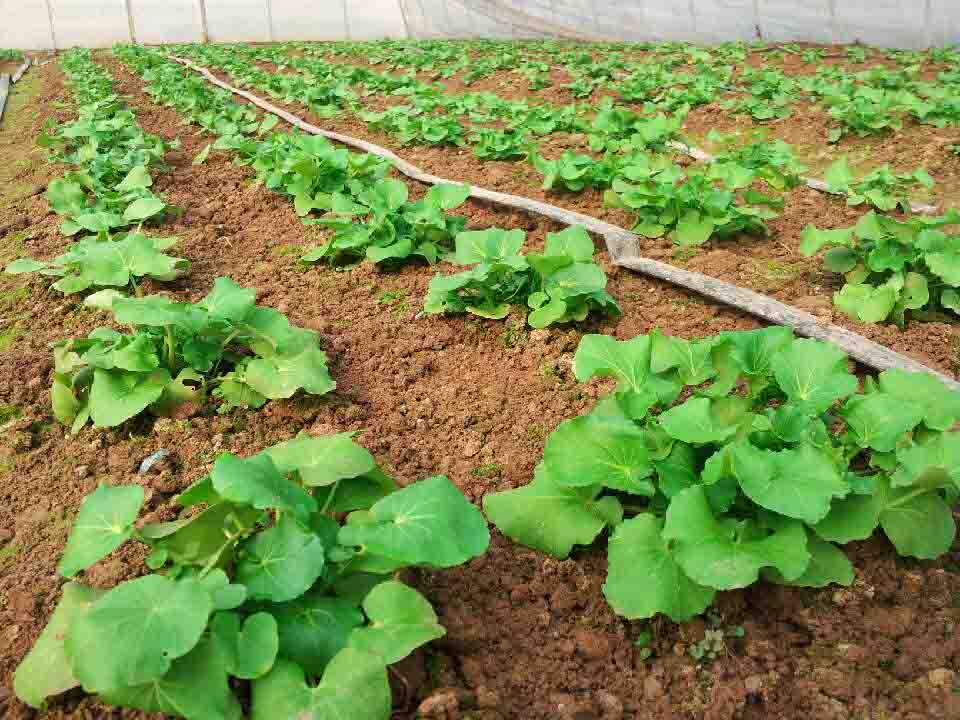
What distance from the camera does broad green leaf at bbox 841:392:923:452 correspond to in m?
1.93

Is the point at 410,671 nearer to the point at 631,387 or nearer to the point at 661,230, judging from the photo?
the point at 631,387

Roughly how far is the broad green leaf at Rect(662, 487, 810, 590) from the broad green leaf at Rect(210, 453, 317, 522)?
803mm

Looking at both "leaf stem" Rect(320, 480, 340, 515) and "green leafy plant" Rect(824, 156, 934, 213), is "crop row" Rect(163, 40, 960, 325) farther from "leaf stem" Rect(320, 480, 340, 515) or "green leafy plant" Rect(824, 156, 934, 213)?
"leaf stem" Rect(320, 480, 340, 515)

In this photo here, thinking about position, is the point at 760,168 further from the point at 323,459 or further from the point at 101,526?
the point at 101,526

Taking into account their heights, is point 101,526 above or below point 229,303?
below

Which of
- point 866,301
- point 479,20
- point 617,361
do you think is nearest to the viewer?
point 617,361

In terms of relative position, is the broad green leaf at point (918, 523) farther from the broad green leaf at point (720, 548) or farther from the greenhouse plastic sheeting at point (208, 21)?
the greenhouse plastic sheeting at point (208, 21)

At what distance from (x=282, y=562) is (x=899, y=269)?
110 inches

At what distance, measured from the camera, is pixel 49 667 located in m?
1.49

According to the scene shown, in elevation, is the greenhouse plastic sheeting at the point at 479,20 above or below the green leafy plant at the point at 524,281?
above

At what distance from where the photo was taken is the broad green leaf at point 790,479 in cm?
164

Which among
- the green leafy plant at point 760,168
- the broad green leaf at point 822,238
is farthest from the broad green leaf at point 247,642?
the green leafy plant at point 760,168

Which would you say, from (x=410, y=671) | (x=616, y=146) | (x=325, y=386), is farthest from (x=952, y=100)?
(x=410, y=671)

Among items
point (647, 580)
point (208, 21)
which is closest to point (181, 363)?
point (647, 580)
